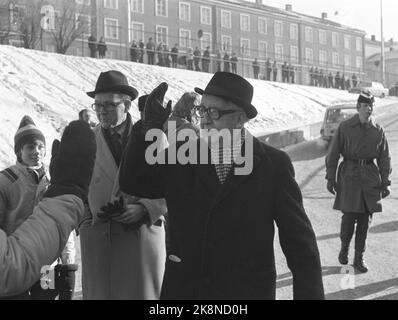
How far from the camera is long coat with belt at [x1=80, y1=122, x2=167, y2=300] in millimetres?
3811

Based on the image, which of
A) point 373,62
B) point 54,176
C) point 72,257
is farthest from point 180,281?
point 373,62

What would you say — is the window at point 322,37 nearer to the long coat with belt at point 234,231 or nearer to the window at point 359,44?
the window at point 359,44

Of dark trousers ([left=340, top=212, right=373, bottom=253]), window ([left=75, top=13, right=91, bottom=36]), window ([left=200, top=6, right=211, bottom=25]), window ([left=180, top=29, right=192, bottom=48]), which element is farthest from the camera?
window ([left=200, top=6, right=211, bottom=25])

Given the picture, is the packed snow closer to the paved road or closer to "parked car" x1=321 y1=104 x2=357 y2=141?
"parked car" x1=321 y1=104 x2=357 y2=141

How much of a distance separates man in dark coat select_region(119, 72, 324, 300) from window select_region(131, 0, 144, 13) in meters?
51.9

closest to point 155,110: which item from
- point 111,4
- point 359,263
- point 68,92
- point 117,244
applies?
point 117,244

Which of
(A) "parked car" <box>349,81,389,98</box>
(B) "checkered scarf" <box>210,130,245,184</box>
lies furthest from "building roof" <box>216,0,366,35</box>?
(B) "checkered scarf" <box>210,130,245,184</box>

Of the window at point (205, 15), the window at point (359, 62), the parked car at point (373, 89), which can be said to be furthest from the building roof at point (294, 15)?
the parked car at point (373, 89)

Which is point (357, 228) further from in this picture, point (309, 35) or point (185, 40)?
point (309, 35)

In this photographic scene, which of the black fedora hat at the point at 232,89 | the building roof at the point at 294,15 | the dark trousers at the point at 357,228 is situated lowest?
the dark trousers at the point at 357,228

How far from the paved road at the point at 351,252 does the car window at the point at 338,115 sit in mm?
5765

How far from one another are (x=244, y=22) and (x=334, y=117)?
142 ft

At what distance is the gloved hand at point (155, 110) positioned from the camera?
291cm

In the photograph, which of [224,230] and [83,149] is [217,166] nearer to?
[224,230]
